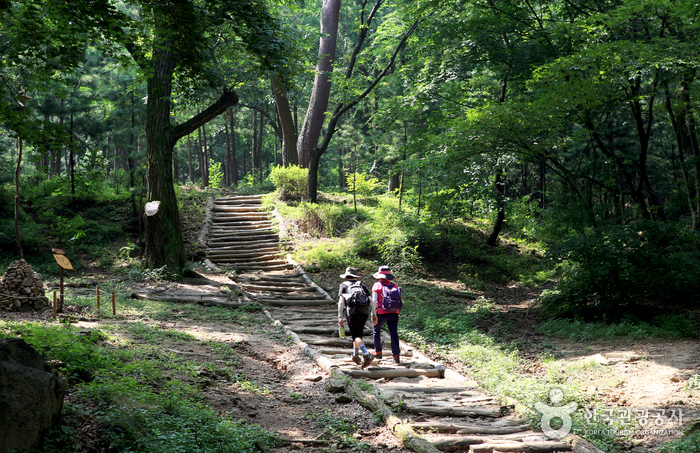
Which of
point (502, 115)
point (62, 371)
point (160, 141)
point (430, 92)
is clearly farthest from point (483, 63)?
point (62, 371)

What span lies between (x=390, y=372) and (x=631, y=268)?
22.2 feet

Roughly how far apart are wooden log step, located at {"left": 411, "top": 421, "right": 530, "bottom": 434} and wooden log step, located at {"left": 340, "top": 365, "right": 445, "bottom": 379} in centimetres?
186

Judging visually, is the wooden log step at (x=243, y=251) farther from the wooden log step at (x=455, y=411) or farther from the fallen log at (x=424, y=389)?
the wooden log step at (x=455, y=411)

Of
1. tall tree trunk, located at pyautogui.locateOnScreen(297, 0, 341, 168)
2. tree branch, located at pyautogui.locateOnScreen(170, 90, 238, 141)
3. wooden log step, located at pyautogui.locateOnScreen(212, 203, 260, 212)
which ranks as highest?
tall tree trunk, located at pyautogui.locateOnScreen(297, 0, 341, 168)

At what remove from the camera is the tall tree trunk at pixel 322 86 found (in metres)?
20.8

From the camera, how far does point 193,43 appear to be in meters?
7.41

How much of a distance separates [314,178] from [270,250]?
4388 millimetres

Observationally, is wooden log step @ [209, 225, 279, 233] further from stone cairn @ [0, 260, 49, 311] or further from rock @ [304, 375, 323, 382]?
rock @ [304, 375, 323, 382]

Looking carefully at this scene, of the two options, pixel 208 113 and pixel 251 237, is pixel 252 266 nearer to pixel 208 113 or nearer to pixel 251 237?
pixel 251 237

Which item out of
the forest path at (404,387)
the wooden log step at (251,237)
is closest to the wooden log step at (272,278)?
the forest path at (404,387)

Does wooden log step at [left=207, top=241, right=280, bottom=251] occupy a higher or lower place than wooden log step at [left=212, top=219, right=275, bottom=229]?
lower

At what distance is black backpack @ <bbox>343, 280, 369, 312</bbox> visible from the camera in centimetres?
727

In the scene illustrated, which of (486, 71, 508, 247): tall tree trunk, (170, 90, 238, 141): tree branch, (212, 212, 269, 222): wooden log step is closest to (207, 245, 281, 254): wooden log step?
(212, 212, 269, 222): wooden log step

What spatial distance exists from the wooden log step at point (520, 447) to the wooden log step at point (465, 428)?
39 cm
